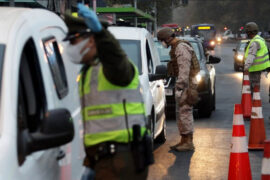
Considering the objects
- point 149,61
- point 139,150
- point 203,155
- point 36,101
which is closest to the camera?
point 139,150

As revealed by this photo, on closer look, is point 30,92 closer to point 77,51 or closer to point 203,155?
point 77,51

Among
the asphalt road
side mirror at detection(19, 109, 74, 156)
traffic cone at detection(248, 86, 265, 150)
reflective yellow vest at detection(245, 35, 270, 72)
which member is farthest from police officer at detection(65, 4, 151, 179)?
reflective yellow vest at detection(245, 35, 270, 72)

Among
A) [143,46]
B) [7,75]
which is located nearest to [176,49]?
[143,46]

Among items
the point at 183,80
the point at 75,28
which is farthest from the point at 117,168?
the point at 183,80

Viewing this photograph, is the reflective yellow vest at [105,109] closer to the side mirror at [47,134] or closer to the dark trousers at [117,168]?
the dark trousers at [117,168]

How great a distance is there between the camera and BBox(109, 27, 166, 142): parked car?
962 centimetres

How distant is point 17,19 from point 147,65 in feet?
19.9

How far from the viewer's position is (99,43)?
3934 mm

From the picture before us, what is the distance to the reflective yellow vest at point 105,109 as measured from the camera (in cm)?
411

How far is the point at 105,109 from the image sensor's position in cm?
414

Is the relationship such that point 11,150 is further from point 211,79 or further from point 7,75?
point 211,79

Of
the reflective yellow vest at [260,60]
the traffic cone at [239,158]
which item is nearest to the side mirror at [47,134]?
the traffic cone at [239,158]

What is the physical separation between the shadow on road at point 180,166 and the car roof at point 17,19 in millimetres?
3982

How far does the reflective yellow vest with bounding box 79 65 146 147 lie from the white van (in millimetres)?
220
